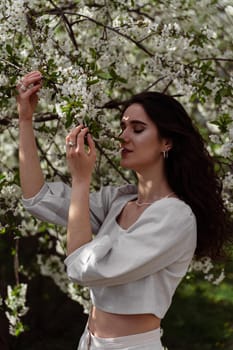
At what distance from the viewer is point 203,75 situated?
3.20 meters

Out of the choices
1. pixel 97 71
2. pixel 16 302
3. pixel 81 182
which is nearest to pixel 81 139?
pixel 81 182

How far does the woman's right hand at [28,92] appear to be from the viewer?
2.43 metres

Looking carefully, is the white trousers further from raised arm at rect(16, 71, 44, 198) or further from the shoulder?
raised arm at rect(16, 71, 44, 198)

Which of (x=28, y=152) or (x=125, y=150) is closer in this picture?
(x=125, y=150)

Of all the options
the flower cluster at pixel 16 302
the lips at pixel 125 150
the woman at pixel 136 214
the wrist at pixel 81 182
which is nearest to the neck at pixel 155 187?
the woman at pixel 136 214

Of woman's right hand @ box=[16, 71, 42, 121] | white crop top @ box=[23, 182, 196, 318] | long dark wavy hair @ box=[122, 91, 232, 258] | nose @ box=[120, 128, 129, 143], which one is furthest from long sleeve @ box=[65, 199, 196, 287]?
woman's right hand @ box=[16, 71, 42, 121]

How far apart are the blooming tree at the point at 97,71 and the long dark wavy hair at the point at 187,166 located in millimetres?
A: 214

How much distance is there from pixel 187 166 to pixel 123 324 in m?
0.56

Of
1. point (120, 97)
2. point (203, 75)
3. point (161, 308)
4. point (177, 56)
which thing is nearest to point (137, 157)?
point (161, 308)

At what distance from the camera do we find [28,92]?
246 centimetres

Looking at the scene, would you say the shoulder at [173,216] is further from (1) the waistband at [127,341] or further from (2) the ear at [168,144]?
(1) the waistband at [127,341]

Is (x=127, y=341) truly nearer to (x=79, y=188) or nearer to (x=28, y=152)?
(x=79, y=188)

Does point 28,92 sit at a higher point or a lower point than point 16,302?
higher

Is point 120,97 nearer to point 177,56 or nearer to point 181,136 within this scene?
point 177,56
